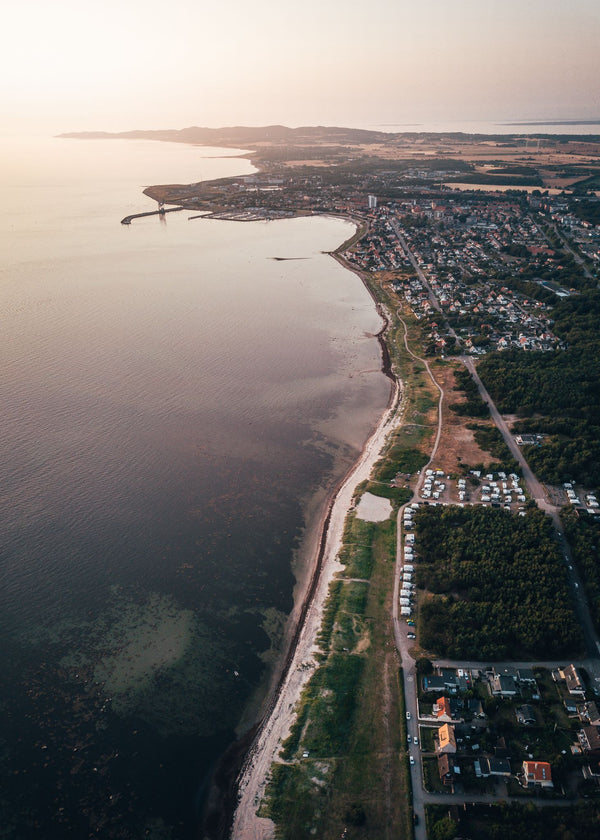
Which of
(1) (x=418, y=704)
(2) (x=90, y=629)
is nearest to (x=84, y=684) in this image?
(2) (x=90, y=629)

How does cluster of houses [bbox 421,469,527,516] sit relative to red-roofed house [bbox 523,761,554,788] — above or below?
above

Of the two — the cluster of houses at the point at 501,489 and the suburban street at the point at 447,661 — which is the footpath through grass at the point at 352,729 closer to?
the suburban street at the point at 447,661

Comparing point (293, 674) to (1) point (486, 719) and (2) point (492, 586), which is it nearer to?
(1) point (486, 719)

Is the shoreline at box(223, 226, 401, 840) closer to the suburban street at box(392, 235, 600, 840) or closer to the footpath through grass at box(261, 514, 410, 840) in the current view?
the footpath through grass at box(261, 514, 410, 840)

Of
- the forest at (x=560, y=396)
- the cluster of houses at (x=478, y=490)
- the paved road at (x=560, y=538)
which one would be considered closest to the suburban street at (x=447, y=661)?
the paved road at (x=560, y=538)

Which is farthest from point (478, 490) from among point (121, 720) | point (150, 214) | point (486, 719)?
point (150, 214)

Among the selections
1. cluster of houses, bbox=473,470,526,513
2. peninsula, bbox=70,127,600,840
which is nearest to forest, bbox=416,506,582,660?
peninsula, bbox=70,127,600,840
